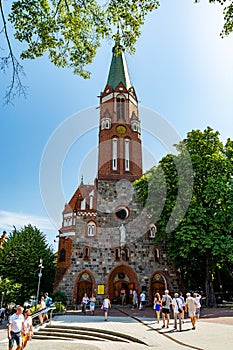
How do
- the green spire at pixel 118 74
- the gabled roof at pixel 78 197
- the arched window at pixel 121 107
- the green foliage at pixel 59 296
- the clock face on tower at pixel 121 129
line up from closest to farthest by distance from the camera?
the green foliage at pixel 59 296, the gabled roof at pixel 78 197, the clock face on tower at pixel 121 129, the arched window at pixel 121 107, the green spire at pixel 118 74

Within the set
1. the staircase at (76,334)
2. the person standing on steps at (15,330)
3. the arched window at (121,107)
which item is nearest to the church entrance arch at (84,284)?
the staircase at (76,334)

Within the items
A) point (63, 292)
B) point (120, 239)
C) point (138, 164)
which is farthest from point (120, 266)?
point (138, 164)

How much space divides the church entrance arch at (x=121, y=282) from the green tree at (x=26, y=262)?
995 centimetres

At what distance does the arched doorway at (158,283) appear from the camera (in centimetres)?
2666

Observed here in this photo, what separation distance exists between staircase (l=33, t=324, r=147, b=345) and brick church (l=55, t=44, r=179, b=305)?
12.6 meters

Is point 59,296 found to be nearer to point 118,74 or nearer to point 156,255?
point 156,255

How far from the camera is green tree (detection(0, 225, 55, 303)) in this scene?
103 ft

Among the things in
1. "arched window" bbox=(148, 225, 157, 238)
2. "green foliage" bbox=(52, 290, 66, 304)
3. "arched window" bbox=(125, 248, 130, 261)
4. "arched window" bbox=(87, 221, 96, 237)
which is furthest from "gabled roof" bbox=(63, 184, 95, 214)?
"green foliage" bbox=(52, 290, 66, 304)

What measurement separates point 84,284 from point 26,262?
9.40 m

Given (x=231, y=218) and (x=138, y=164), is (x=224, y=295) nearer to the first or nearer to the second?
(x=231, y=218)

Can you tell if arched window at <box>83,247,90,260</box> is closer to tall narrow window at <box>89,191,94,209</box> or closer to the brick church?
the brick church

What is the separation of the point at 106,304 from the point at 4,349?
7619 millimetres

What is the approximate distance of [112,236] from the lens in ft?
90.9

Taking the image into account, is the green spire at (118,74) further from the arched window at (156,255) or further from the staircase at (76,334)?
the staircase at (76,334)
